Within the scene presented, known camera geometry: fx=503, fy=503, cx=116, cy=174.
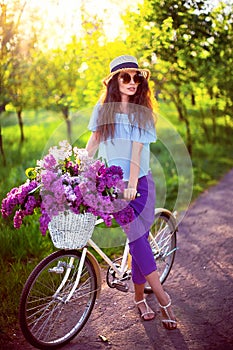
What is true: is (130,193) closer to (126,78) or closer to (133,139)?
(133,139)

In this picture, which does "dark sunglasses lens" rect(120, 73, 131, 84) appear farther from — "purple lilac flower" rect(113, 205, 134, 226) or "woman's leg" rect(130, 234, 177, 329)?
"woman's leg" rect(130, 234, 177, 329)

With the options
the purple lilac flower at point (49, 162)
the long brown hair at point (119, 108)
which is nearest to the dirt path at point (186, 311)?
the purple lilac flower at point (49, 162)

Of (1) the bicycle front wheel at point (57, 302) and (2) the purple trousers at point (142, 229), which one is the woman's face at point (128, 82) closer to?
(2) the purple trousers at point (142, 229)

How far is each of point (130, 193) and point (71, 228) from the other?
0.49 metres

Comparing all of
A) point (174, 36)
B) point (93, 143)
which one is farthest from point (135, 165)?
point (174, 36)

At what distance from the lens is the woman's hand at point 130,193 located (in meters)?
3.33

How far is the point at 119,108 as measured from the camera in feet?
11.9

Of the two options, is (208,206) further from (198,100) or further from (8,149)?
(8,149)

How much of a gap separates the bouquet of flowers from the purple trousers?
37 centimetres

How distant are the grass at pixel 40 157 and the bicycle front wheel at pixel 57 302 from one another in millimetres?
282

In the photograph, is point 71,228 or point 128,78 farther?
point 128,78

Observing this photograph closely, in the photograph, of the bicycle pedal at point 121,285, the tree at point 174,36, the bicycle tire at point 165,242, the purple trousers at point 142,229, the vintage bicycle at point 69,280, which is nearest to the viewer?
the vintage bicycle at point 69,280

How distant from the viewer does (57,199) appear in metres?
3.01

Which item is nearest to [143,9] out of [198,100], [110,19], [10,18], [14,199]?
[110,19]
